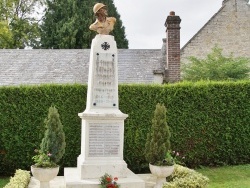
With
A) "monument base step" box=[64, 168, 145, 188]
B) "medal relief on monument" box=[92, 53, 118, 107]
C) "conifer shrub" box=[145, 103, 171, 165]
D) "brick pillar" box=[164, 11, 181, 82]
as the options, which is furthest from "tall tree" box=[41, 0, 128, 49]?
"monument base step" box=[64, 168, 145, 188]

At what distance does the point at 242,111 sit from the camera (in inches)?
426

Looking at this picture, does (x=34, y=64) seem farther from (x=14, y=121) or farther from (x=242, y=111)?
(x=242, y=111)

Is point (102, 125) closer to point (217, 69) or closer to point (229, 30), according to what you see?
point (217, 69)

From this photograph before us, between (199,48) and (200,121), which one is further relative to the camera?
(199,48)

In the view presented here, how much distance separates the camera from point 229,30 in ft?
60.9

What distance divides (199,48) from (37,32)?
1771 cm

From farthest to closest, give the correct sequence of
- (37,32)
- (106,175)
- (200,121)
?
(37,32)
(200,121)
(106,175)

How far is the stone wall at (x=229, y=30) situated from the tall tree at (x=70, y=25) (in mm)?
10141

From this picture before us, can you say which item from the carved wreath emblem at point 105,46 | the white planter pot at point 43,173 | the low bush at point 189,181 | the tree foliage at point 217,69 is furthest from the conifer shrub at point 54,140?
the tree foliage at point 217,69

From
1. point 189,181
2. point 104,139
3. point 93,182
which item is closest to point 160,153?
point 189,181

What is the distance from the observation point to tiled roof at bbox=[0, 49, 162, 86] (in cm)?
1509

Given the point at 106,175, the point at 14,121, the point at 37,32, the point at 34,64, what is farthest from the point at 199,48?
the point at 37,32

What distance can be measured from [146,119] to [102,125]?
336 cm

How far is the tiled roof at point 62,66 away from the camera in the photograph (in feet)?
49.5
